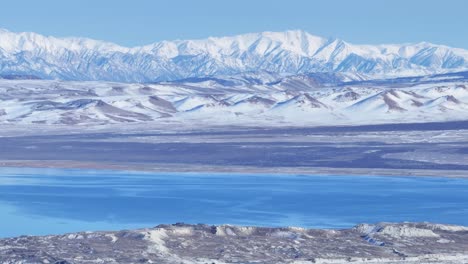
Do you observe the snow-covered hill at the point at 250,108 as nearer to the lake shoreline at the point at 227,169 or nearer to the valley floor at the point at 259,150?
the valley floor at the point at 259,150

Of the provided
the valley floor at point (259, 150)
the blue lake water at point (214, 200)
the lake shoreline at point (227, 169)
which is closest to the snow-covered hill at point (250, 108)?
the valley floor at point (259, 150)

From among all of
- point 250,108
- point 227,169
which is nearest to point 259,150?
point 227,169

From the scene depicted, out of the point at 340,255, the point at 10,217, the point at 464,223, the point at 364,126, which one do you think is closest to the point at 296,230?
the point at 340,255

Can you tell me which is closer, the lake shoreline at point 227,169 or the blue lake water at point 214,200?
the blue lake water at point 214,200

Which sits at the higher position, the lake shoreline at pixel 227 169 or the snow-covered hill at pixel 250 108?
the snow-covered hill at pixel 250 108

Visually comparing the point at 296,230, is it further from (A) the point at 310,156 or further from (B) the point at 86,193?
(A) the point at 310,156

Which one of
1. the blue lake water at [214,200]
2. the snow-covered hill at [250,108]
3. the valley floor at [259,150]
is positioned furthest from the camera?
the snow-covered hill at [250,108]

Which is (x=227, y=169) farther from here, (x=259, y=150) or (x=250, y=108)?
(x=250, y=108)

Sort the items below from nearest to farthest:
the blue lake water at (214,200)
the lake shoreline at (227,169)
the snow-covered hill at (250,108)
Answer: the blue lake water at (214,200) < the lake shoreline at (227,169) < the snow-covered hill at (250,108)
